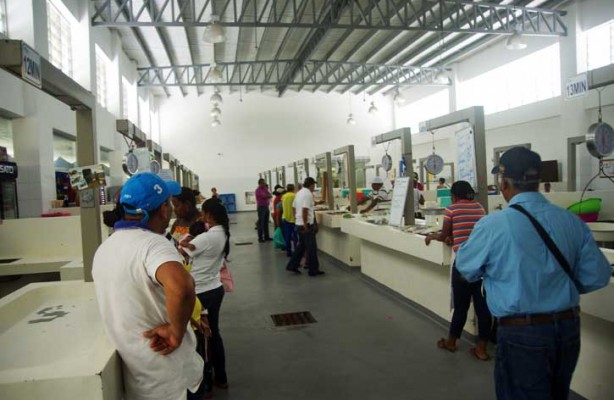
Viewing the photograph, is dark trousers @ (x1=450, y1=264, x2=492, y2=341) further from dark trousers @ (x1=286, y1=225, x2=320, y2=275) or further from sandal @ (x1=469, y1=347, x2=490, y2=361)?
dark trousers @ (x1=286, y1=225, x2=320, y2=275)

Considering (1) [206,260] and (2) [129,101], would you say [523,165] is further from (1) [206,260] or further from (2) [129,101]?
(2) [129,101]

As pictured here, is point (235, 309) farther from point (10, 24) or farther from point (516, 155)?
point (10, 24)

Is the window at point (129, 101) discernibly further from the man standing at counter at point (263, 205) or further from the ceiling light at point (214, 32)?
the ceiling light at point (214, 32)

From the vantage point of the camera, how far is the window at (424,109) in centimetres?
1750

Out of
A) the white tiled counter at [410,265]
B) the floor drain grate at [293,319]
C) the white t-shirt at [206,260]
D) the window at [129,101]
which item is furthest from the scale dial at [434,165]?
the window at [129,101]

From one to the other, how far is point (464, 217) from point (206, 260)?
2.06 meters

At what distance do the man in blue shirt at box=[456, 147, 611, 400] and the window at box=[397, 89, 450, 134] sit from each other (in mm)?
16047

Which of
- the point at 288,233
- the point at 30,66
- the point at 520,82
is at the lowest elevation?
the point at 288,233

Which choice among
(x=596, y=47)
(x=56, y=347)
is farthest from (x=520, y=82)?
(x=56, y=347)

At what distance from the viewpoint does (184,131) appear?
2058cm

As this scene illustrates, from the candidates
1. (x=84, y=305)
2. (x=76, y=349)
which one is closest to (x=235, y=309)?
(x=84, y=305)

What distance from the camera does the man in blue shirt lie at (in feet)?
5.64

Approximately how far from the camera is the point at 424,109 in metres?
19.2

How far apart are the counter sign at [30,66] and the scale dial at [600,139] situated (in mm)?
3556
